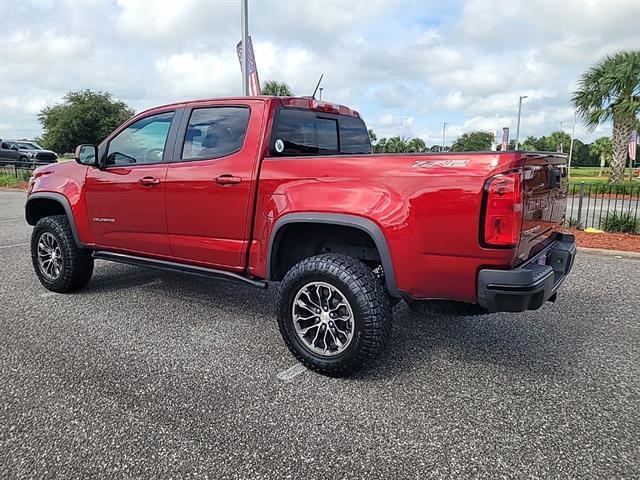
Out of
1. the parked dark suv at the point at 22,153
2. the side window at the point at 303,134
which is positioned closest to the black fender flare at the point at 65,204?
the side window at the point at 303,134

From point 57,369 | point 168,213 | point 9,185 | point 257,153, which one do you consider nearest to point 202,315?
point 168,213

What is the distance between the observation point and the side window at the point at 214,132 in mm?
3660

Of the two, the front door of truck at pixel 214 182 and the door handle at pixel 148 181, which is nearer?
the front door of truck at pixel 214 182

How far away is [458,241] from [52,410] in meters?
2.46

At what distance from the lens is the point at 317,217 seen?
3113 millimetres

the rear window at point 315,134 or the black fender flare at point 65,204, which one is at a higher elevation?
the rear window at point 315,134

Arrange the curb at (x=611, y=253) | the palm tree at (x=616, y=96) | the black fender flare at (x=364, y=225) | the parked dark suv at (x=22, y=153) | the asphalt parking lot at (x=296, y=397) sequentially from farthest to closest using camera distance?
the parked dark suv at (x=22, y=153)
the palm tree at (x=616, y=96)
the curb at (x=611, y=253)
the black fender flare at (x=364, y=225)
the asphalt parking lot at (x=296, y=397)

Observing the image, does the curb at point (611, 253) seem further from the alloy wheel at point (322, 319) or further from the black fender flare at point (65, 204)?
the black fender flare at point (65, 204)

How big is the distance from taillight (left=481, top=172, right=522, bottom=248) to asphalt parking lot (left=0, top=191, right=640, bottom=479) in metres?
1.02

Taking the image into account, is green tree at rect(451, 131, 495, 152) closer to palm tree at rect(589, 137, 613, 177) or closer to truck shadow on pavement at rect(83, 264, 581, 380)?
palm tree at rect(589, 137, 613, 177)

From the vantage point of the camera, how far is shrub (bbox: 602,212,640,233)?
868cm

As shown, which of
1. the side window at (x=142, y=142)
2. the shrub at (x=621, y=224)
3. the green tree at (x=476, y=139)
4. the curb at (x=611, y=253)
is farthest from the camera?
the green tree at (x=476, y=139)

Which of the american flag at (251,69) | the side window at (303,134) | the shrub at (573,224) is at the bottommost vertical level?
the shrub at (573,224)

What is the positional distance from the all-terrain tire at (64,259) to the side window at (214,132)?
174 centimetres
